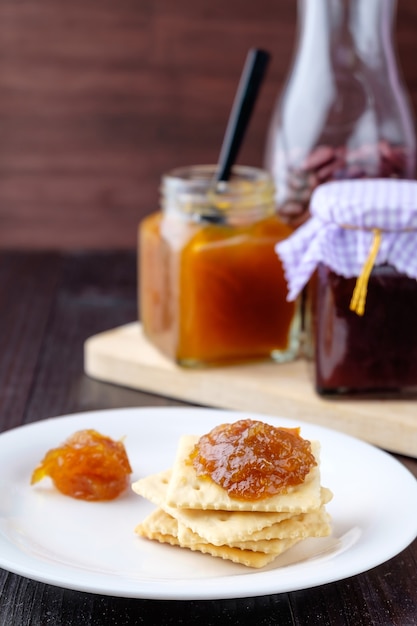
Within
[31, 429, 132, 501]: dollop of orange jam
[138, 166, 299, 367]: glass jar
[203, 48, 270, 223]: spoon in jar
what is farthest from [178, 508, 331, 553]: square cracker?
[203, 48, 270, 223]: spoon in jar

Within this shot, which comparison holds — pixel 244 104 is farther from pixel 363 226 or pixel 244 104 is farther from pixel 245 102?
pixel 363 226

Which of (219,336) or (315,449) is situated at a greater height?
(315,449)

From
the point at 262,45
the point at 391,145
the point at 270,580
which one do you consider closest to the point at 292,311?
the point at 391,145

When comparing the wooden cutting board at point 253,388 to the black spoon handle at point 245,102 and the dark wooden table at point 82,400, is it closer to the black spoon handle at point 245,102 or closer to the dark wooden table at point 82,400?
the dark wooden table at point 82,400

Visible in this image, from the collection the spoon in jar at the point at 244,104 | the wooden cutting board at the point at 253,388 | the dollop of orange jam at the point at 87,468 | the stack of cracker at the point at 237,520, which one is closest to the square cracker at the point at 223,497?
the stack of cracker at the point at 237,520

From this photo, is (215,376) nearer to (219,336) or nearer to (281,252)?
(219,336)

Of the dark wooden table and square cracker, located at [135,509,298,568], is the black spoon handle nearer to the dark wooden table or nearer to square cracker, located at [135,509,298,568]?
the dark wooden table

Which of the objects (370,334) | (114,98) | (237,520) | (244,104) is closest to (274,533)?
(237,520)

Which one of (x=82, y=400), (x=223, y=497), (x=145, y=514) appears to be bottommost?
(x=82, y=400)
